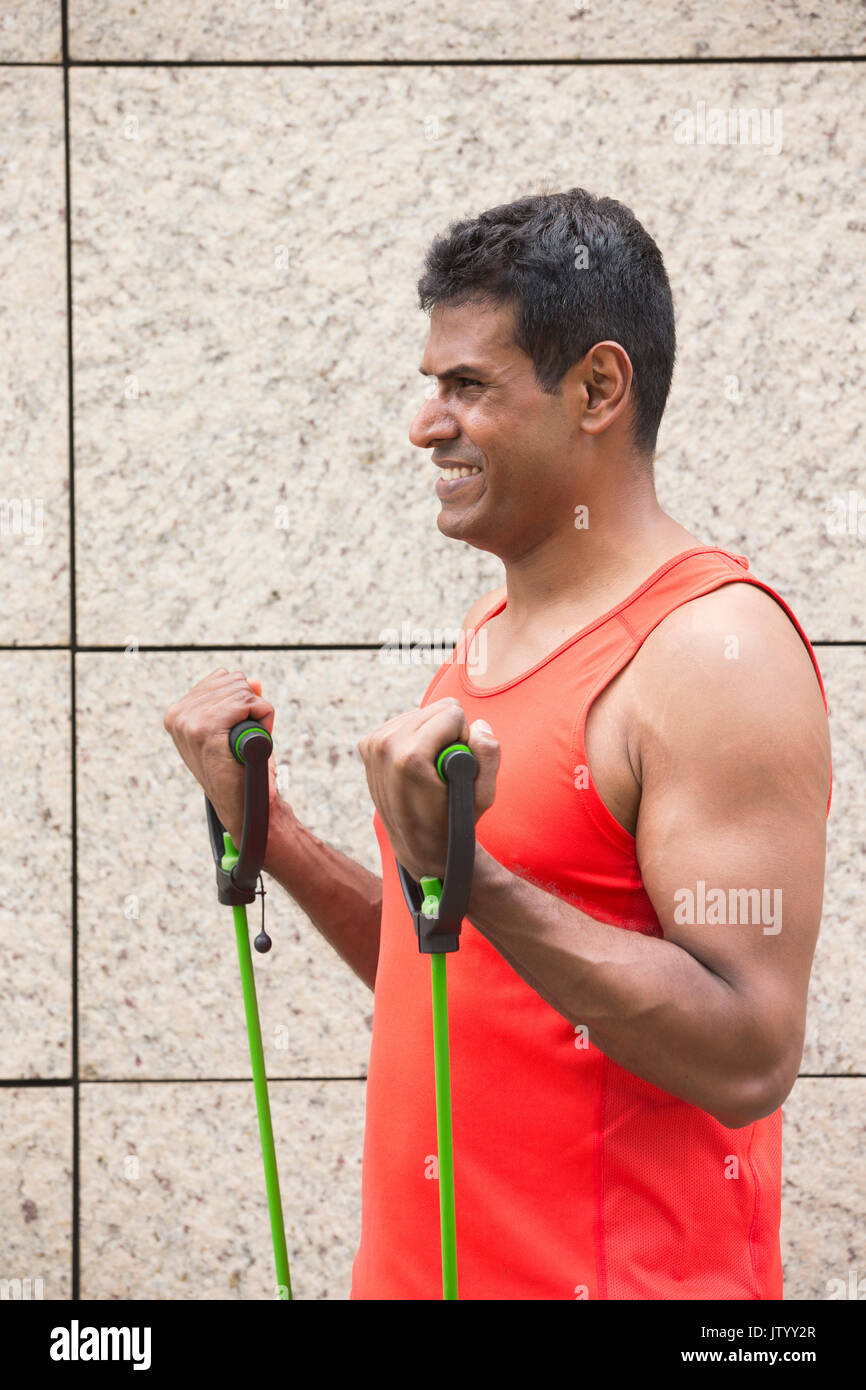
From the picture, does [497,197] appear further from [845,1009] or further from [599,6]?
[845,1009]

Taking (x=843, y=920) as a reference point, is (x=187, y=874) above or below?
above

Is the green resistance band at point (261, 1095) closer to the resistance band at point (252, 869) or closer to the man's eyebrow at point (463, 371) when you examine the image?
the resistance band at point (252, 869)

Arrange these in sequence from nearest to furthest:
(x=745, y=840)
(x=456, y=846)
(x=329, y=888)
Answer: (x=456, y=846)
(x=745, y=840)
(x=329, y=888)

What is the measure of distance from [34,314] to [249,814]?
5.09 ft

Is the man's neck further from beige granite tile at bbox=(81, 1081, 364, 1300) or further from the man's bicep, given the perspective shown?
beige granite tile at bbox=(81, 1081, 364, 1300)

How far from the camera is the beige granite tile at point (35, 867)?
246cm

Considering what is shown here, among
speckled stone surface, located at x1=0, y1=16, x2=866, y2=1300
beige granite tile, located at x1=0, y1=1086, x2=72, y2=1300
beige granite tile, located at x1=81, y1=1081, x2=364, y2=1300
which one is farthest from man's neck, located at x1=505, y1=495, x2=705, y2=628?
beige granite tile, located at x1=0, y1=1086, x2=72, y2=1300

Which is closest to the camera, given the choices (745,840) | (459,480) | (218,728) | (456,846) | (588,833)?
(456,846)

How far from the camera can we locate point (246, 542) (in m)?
2.44

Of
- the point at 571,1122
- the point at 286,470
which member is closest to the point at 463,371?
the point at 571,1122

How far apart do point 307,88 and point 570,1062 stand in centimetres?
203

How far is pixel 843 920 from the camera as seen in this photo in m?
2.45

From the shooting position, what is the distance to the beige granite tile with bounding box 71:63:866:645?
2416 millimetres

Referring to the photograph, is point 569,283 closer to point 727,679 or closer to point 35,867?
point 727,679
